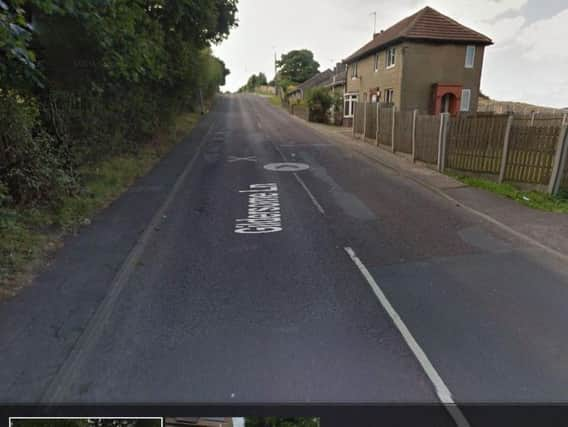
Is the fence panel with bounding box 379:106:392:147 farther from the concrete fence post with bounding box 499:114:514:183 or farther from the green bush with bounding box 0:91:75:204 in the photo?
the green bush with bounding box 0:91:75:204

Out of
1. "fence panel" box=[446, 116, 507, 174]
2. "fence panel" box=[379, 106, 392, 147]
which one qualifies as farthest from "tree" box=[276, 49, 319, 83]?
"fence panel" box=[446, 116, 507, 174]

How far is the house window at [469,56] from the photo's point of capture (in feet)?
76.9

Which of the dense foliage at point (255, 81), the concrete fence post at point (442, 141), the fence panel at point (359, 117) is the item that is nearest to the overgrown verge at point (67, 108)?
the concrete fence post at point (442, 141)

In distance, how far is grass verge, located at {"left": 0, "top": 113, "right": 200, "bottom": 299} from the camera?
4.77 m

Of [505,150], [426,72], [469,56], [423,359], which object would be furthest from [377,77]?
[423,359]

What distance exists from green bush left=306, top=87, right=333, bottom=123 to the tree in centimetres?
5555

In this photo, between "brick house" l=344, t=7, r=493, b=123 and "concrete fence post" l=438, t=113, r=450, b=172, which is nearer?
"concrete fence post" l=438, t=113, r=450, b=172

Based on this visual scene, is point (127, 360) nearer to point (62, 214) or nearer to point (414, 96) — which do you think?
point (62, 214)

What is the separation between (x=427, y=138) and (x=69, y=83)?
436 inches

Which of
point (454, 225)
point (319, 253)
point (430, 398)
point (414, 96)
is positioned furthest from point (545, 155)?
point (414, 96)

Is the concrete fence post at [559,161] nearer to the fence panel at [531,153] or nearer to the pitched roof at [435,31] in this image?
the fence panel at [531,153]

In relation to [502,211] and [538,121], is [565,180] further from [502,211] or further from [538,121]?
[502,211]

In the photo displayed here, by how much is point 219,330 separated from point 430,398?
6.52ft

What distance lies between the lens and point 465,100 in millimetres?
24172
